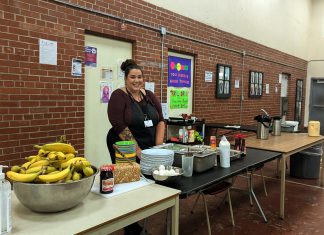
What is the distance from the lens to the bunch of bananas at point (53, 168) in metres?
1.33

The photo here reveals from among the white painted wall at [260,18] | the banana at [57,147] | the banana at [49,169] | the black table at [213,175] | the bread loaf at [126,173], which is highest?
the white painted wall at [260,18]

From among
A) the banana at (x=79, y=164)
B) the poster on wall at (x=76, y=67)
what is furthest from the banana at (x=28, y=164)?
the poster on wall at (x=76, y=67)

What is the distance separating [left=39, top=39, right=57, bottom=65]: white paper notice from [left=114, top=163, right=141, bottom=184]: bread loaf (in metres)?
1.74

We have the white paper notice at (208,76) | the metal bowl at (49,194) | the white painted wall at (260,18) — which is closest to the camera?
the metal bowl at (49,194)

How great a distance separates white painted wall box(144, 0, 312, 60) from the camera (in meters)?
5.11

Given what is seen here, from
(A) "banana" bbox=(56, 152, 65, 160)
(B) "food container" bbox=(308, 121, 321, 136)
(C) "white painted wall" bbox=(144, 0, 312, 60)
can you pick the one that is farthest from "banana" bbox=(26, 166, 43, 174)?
(B) "food container" bbox=(308, 121, 321, 136)

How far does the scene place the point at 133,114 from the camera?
251cm

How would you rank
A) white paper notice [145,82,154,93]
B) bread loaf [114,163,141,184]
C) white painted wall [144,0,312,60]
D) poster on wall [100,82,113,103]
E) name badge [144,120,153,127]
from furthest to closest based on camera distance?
white painted wall [144,0,312,60], white paper notice [145,82,154,93], poster on wall [100,82,113,103], name badge [144,120,153,127], bread loaf [114,163,141,184]

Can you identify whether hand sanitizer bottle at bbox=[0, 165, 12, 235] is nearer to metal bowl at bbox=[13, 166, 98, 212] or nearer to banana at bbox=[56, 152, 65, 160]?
metal bowl at bbox=[13, 166, 98, 212]

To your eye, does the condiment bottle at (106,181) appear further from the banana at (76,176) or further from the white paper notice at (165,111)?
the white paper notice at (165,111)

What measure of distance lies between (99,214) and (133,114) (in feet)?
3.96

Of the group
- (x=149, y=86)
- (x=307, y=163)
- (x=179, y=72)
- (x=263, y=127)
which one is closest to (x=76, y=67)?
(x=149, y=86)

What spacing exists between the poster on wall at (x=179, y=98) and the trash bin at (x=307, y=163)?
198 centimetres

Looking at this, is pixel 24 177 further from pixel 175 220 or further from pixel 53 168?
pixel 175 220
